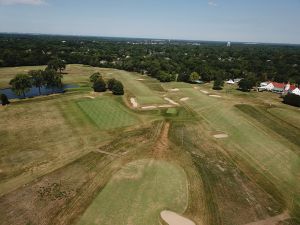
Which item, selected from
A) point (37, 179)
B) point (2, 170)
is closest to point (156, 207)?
point (37, 179)

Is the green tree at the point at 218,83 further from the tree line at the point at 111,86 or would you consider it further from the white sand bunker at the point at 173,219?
the white sand bunker at the point at 173,219

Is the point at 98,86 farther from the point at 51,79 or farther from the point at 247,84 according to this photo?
the point at 247,84

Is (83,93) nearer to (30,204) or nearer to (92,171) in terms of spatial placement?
(92,171)

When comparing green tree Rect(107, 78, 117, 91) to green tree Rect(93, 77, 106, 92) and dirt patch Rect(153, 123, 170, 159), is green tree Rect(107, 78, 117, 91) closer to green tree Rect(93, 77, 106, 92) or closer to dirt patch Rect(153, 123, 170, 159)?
green tree Rect(93, 77, 106, 92)

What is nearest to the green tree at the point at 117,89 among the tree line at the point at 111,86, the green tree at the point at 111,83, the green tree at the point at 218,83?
the tree line at the point at 111,86

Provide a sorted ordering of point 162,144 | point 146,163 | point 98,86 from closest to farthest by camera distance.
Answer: point 146,163 < point 162,144 < point 98,86

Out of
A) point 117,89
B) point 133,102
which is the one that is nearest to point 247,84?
point 133,102
